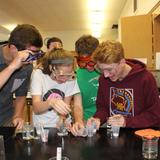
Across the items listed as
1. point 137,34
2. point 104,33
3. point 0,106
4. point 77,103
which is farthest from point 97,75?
point 104,33

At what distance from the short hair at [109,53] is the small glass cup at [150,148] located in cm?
58

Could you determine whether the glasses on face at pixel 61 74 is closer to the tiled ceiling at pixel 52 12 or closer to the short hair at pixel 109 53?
the short hair at pixel 109 53

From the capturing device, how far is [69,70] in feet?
6.38

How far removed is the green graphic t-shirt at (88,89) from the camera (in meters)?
2.34

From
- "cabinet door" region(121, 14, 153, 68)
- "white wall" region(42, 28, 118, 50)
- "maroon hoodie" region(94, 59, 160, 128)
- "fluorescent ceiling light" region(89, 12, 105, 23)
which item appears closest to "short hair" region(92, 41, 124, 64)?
"maroon hoodie" region(94, 59, 160, 128)

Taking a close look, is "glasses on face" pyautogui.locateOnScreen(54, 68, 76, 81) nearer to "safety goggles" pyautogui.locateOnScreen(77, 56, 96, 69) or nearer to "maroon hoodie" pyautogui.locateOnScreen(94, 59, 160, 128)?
"maroon hoodie" pyautogui.locateOnScreen(94, 59, 160, 128)

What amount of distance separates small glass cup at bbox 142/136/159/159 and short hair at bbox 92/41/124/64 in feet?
1.91

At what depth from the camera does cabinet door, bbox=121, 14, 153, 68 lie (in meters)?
3.54

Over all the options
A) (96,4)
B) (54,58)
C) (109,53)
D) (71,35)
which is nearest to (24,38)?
(54,58)

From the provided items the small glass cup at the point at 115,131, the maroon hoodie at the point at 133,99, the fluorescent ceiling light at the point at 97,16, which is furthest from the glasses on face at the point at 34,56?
the fluorescent ceiling light at the point at 97,16

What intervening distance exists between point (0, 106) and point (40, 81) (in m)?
0.40

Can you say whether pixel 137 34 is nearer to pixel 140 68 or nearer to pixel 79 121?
pixel 140 68

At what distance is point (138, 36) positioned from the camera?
359 cm

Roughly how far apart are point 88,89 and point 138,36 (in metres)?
1.55
